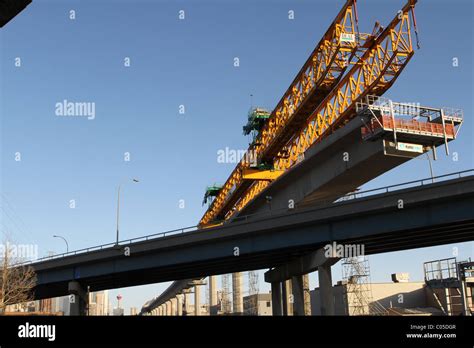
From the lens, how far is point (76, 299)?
54.0m

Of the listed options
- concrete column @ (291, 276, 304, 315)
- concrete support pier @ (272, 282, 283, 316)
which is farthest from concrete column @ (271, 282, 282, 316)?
concrete column @ (291, 276, 304, 315)

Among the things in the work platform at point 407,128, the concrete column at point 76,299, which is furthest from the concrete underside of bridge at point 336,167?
the concrete column at point 76,299

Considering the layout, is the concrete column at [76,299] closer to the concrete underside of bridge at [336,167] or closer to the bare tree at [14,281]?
the bare tree at [14,281]

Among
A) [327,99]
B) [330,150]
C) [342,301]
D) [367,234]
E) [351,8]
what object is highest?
[351,8]

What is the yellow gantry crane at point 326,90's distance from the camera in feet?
127

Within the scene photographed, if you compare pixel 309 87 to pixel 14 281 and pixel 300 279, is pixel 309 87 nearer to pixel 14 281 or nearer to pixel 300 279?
pixel 300 279

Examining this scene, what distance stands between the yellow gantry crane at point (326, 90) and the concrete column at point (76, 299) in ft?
69.1

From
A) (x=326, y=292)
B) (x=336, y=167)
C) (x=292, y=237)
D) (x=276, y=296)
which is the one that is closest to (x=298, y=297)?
(x=326, y=292)

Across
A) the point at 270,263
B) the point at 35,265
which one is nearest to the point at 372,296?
the point at 270,263

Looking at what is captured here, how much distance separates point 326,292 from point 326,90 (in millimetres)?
16124

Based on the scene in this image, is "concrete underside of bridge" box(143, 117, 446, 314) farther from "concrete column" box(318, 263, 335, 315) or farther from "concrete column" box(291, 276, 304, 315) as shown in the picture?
"concrete column" box(291, 276, 304, 315)
